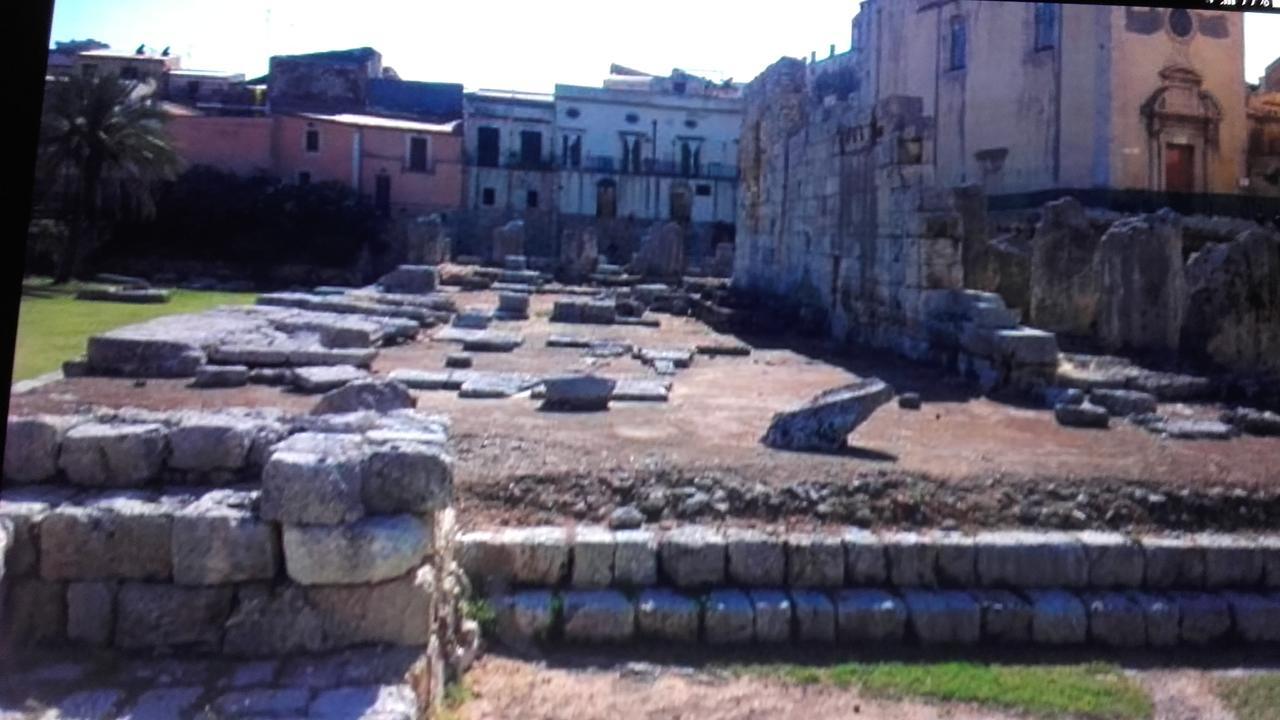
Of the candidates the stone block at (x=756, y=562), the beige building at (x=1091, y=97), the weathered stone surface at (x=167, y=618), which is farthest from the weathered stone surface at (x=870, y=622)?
the beige building at (x=1091, y=97)

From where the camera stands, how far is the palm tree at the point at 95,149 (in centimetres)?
3081

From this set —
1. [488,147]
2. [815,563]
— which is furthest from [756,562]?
[488,147]

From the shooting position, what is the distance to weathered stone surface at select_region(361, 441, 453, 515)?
190 inches

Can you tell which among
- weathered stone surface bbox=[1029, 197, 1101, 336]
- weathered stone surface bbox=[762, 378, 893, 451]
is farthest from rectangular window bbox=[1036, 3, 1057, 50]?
weathered stone surface bbox=[762, 378, 893, 451]

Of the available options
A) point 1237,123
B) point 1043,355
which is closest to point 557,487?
point 1043,355

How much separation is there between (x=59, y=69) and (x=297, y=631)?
37951 mm

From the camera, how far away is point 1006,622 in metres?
6.14

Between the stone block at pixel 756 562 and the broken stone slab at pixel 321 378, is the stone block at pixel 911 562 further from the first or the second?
the broken stone slab at pixel 321 378

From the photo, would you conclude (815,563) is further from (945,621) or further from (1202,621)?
(1202,621)

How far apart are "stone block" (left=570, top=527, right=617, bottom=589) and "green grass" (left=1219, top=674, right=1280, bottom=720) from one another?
10.2 ft

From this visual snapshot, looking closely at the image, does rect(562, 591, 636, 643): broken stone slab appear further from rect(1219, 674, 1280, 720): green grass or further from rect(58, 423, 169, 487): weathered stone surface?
rect(1219, 674, 1280, 720): green grass

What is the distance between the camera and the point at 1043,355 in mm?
11641

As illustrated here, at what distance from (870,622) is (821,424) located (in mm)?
2421

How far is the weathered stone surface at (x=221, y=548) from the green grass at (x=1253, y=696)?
14.7ft
